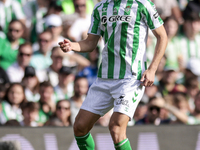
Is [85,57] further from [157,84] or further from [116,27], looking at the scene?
[116,27]

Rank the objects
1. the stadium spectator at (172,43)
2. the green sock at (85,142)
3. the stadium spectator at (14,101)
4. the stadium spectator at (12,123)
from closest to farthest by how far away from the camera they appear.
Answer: the green sock at (85,142) → the stadium spectator at (12,123) → the stadium spectator at (14,101) → the stadium spectator at (172,43)

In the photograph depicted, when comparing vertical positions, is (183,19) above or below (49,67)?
above

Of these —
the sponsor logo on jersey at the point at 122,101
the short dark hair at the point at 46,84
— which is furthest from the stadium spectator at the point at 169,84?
the sponsor logo on jersey at the point at 122,101

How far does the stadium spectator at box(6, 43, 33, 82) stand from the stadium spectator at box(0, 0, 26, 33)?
0.55 m

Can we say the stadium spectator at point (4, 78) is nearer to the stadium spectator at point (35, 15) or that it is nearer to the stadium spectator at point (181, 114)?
the stadium spectator at point (35, 15)

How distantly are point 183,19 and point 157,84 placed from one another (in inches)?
53.8

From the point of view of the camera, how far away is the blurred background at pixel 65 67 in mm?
5762

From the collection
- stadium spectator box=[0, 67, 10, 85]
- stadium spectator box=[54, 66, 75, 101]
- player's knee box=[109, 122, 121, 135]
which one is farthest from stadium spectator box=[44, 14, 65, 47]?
player's knee box=[109, 122, 121, 135]

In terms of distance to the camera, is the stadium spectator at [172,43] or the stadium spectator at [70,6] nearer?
the stadium spectator at [172,43]

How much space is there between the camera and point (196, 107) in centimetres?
595

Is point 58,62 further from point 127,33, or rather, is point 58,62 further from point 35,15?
point 127,33

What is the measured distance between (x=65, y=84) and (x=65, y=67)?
11.5 inches

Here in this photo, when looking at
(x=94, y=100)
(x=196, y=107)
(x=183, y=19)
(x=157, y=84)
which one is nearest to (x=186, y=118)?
(x=196, y=107)

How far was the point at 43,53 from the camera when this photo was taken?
241 inches
